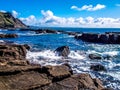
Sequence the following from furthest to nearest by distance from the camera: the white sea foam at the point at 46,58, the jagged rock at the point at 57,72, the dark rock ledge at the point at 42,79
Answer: the white sea foam at the point at 46,58, the jagged rock at the point at 57,72, the dark rock ledge at the point at 42,79

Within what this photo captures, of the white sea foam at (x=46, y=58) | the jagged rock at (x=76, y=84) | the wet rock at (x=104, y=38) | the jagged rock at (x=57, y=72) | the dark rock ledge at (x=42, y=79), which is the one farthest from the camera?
the wet rock at (x=104, y=38)

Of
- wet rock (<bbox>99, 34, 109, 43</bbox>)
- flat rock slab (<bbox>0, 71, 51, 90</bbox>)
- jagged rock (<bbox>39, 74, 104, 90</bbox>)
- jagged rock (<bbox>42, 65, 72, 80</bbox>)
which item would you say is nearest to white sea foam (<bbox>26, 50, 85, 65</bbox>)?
jagged rock (<bbox>42, 65, 72, 80</bbox>)

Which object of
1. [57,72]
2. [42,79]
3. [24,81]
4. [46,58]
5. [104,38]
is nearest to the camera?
[24,81]

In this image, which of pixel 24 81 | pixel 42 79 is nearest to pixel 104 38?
pixel 42 79

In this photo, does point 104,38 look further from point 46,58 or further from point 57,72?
point 57,72

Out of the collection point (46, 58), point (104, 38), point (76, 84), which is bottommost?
point (104, 38)

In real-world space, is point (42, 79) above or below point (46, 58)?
above

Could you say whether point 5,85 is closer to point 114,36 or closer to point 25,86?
point 25,86

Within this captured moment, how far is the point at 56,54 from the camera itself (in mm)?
46188

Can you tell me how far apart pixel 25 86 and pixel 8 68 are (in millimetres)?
2557

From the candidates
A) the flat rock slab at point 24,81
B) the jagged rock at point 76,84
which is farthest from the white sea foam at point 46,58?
the flat rock slab at point 24,81

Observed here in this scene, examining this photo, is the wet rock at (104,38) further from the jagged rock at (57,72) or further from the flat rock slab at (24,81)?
the flat rock slab at (24,81)

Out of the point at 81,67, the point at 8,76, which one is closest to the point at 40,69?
the point at 8,76

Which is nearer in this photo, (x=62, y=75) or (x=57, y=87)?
(x=57, y=87)
